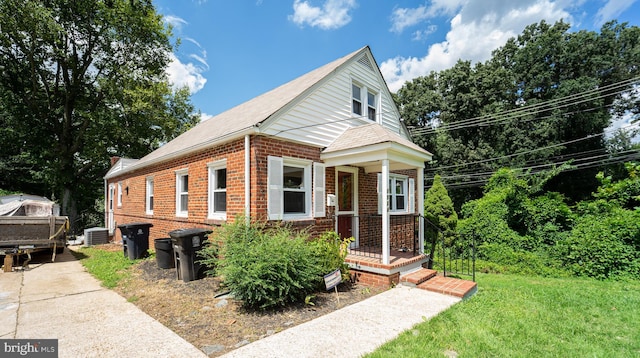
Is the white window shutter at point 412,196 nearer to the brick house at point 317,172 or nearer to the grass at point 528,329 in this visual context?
the brick house at point 317,172

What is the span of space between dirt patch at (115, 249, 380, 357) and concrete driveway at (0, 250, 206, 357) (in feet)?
0.64

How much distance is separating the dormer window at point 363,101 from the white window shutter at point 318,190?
2.72 metres

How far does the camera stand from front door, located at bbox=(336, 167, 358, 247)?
8.18m

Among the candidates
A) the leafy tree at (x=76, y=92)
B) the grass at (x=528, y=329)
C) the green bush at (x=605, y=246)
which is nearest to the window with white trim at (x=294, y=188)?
the grass at (x=528, y=329)

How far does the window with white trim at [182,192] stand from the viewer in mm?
9016

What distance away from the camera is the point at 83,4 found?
17.9 meters

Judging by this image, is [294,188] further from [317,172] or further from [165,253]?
[165,253]

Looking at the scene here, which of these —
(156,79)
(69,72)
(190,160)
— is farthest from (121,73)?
(190,160)

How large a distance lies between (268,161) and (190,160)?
3.43 metres

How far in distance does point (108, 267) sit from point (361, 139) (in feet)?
25.5

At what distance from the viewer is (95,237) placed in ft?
43.7

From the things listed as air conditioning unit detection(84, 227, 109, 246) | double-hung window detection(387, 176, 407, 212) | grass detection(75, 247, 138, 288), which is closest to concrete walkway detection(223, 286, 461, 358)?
double-hung window detection(387, 176, 407, 212)

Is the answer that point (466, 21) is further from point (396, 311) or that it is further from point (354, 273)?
point (396, 311)

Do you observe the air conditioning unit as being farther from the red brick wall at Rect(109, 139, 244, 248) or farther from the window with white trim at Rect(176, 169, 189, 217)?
the window with white trim at Rect(176, 169, 189, 217)
